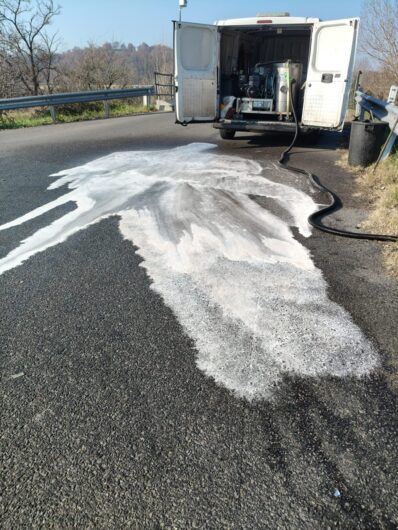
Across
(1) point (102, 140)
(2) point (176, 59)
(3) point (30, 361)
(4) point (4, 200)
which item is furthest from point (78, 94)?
(3) point (30, 361)

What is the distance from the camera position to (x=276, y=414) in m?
2.06

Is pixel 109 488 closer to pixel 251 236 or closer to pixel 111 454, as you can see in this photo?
pixel 111 454

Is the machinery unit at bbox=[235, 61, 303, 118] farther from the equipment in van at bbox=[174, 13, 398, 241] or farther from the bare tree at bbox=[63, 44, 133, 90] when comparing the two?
the bare tree at bbox=[63, 44, 133, 90]

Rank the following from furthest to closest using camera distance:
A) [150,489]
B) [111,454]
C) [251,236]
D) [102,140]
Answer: [102,140]
[251,236]
[111,454]
[150,489]

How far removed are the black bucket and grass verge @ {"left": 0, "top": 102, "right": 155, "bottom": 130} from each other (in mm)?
10802

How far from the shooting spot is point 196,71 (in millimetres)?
8656

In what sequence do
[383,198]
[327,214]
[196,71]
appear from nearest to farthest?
[327,214], [383,198], [196,71]

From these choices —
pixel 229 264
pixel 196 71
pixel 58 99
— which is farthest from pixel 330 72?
pixel 58 99

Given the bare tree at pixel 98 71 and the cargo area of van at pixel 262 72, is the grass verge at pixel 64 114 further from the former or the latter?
the cargo area of van at pixel 262 72

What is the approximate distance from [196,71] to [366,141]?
4254mm

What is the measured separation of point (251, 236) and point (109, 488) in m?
3.01

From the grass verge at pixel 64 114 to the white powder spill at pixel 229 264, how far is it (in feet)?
26.8

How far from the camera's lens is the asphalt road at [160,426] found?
64.1 inches

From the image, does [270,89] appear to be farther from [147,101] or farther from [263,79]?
[147,101]
